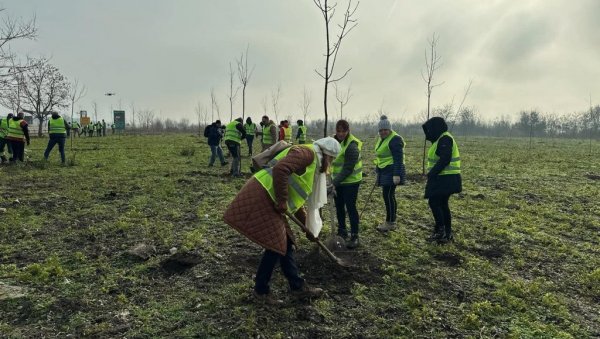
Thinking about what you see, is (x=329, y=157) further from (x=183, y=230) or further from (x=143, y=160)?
(x=143, y=160)

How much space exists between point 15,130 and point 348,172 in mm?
11296

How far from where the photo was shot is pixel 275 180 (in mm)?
3279

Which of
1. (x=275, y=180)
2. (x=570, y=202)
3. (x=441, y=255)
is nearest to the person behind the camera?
(x=275, y=180)

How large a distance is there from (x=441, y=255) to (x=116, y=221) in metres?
5.06

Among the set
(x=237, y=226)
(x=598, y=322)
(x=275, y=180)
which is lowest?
(x=598, y=322)

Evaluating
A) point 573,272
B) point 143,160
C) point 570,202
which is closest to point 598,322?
point 573,272

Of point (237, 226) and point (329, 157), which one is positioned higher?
point (329, 157)

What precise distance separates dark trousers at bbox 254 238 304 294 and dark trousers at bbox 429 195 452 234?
2.60 metres

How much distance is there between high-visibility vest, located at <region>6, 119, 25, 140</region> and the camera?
1164 cm

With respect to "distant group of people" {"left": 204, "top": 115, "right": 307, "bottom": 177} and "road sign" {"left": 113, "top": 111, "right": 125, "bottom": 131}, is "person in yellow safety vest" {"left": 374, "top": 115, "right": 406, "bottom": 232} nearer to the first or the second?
"distant group of people" {"left": 204, "top": 115, "right": 307, "bottom": 177}

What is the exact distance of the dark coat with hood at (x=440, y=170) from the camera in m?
5.36

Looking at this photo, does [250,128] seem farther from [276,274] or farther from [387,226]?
[276,274]

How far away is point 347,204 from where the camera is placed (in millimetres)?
5355

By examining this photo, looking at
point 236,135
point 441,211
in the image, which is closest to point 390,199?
point 441,211
